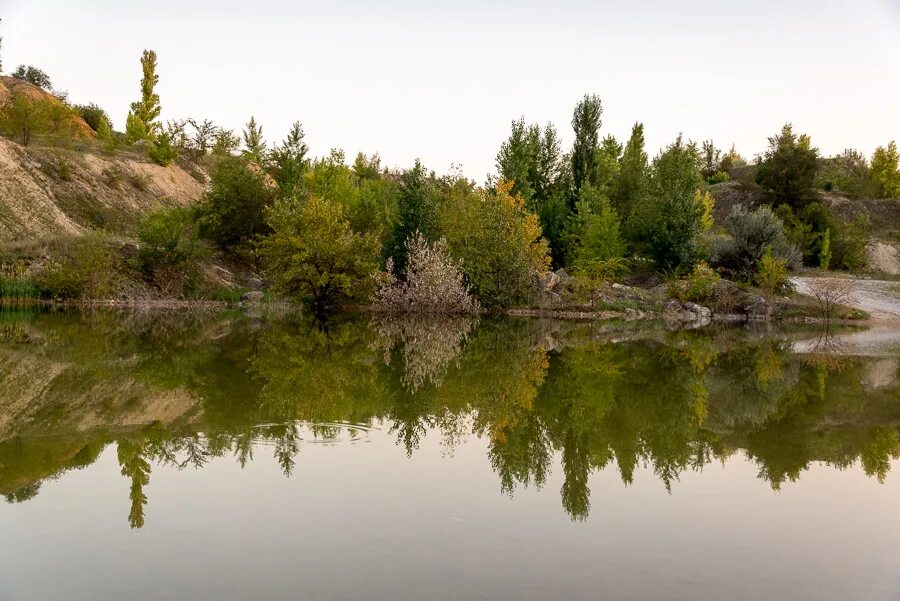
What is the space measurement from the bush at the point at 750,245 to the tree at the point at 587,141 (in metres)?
10.7

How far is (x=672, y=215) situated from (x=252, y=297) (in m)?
22.7

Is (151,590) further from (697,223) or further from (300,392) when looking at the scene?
(697,223)

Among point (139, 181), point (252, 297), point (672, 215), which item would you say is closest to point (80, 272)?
point (252, 297)

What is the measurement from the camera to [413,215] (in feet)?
121

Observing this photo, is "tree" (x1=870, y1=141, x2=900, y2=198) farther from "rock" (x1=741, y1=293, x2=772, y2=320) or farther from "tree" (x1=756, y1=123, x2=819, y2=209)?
"rock" (x1=741, y1=293, x2=772, y2=320)

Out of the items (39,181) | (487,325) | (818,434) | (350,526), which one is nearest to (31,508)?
(350,526)

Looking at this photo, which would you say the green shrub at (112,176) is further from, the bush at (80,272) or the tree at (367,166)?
the tree at (367,166)

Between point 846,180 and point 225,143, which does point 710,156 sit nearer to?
point 846,180

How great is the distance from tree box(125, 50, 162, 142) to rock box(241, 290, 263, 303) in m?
31.2

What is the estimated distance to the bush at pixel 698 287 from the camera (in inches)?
1532

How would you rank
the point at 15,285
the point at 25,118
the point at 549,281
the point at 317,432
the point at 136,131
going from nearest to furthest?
the point at 317,432
the point at 15,285
the point at 549,281
the point at 25,118
the point at 136,131

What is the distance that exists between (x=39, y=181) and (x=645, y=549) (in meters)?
47.6

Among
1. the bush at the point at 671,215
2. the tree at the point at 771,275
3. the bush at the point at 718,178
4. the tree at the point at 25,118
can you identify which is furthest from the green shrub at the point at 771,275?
the tree at the point at 25,118

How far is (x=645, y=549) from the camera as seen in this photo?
5949mm
